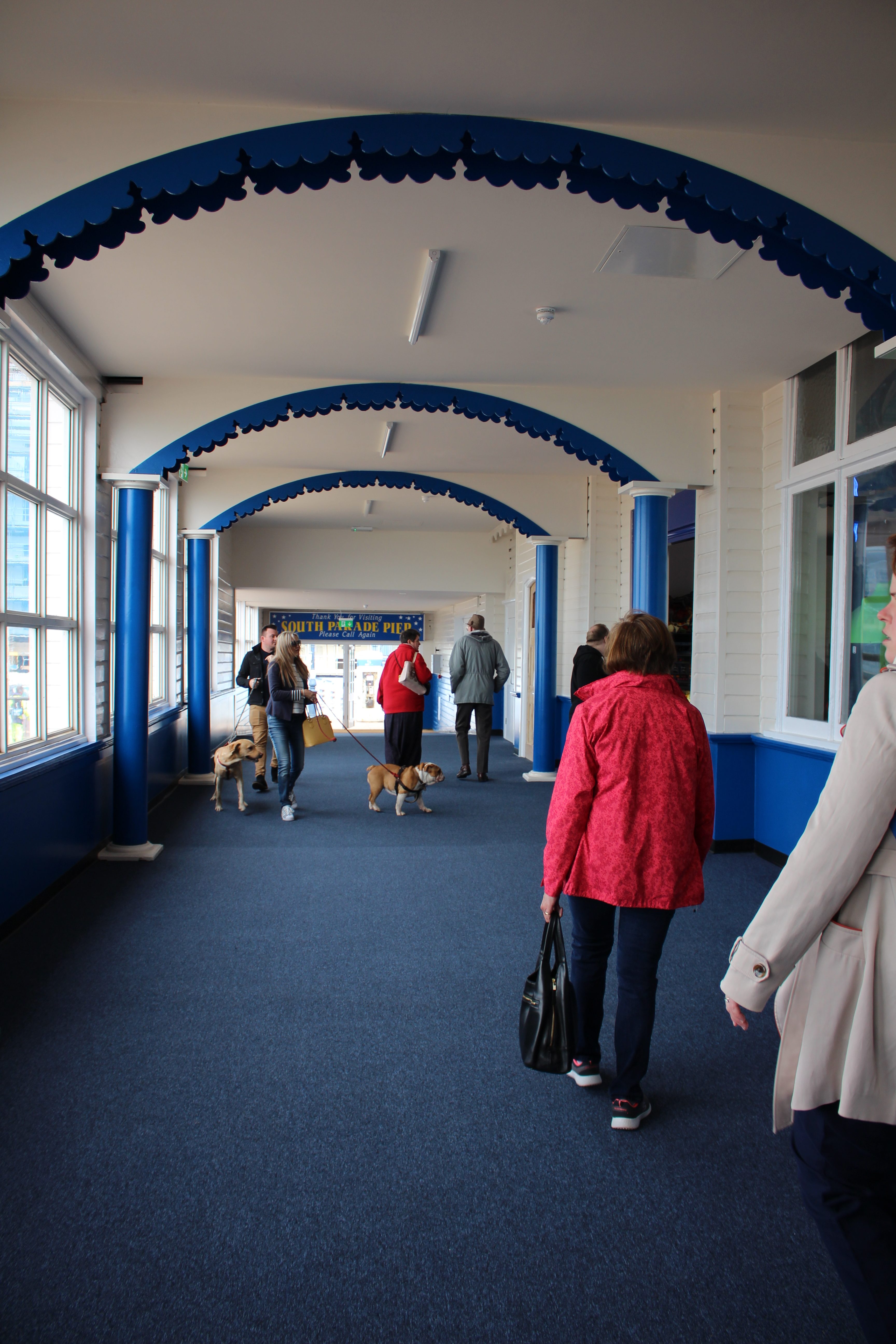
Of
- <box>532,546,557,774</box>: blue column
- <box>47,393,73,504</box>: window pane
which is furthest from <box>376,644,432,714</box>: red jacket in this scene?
<box>47,393,73,504</box>: window pane

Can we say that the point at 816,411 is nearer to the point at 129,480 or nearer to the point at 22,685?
the point at 129,480

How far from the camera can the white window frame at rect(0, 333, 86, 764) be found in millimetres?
4086

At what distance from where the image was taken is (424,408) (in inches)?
232

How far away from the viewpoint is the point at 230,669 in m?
12.6

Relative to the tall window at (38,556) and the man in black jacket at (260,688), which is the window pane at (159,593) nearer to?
the man in black jacket at (260,688)

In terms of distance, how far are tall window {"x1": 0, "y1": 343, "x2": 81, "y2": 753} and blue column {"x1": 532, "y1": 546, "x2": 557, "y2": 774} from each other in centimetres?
482

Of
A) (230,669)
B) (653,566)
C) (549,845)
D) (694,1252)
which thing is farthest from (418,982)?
(230,669)

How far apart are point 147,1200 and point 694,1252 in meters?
1.36

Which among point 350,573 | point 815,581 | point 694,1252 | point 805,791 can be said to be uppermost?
point 350,573

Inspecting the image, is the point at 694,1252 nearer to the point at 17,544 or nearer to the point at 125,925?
the point at 125,925

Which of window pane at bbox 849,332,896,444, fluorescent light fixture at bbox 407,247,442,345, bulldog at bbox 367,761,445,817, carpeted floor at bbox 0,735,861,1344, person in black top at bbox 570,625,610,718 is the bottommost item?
carpeted floor at bbox 0,735,861,1344

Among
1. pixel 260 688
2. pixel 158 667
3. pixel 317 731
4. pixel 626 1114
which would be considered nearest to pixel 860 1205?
pixel 626 1114

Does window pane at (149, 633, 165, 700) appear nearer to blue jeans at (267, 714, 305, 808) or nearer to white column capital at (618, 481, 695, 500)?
blue jeans at (267, 714, 305, 808)

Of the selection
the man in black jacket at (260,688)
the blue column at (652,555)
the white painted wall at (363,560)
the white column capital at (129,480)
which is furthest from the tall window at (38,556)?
the white painted wall at (363,560)
